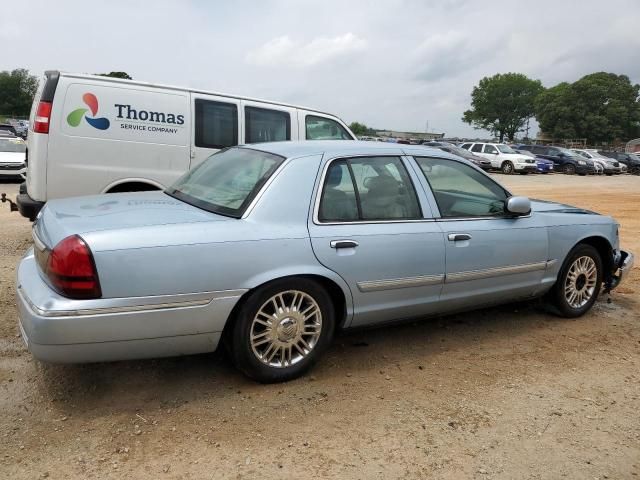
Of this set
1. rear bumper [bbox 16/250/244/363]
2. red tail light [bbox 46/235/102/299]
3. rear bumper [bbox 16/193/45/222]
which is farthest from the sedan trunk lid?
rear bumper [bbox 16/193/45/222]

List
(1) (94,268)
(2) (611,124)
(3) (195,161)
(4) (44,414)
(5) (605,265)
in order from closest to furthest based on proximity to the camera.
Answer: (1) (94,268), (4) (44,414), (5) (605,265), (3) (195,161), (2) (611,124)

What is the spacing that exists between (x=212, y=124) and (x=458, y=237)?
3996mm

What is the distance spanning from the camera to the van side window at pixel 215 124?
6.76m

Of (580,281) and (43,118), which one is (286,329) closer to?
(580,281)

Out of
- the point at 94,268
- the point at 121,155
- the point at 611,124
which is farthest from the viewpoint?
the point at 611,124

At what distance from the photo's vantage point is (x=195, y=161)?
6754 mm

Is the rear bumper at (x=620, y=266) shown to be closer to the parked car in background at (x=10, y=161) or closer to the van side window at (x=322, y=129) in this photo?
the van side window at (x=322, y=129)

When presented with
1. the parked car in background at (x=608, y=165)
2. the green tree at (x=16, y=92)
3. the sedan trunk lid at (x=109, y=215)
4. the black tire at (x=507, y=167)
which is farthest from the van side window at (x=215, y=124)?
the green tree at (x=16, y=92)

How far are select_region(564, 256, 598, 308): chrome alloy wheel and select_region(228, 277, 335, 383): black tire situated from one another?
241cm

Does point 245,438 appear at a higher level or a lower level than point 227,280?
lower

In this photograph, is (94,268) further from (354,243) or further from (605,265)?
(605,265)

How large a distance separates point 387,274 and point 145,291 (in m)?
1.53

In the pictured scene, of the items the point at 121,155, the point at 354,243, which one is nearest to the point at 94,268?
the point at 354,243

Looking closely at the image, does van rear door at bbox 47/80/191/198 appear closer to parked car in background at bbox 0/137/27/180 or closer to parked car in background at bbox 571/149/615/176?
parked car in background at bbox 0/137/27/180
